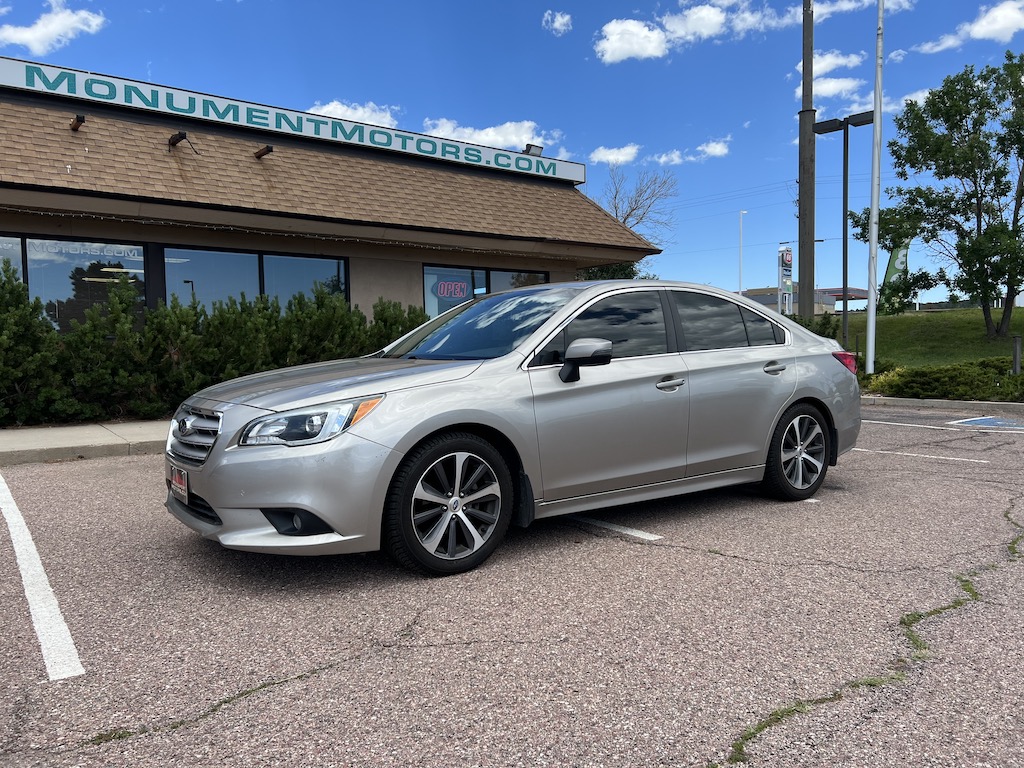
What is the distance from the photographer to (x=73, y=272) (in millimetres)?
12273

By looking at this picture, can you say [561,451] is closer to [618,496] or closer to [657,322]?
[618,496]

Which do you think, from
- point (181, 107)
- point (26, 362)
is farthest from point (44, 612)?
Result: point (181, 107)

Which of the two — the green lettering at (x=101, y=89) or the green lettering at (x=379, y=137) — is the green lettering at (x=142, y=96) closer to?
the green lettering at (x=101, y=89)

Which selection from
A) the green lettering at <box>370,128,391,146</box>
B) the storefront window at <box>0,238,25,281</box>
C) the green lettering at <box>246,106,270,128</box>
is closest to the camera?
the storefront window at <box>0,238,25,281</box>

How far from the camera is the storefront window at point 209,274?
517 inches

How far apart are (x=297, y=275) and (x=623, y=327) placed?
35.6ft

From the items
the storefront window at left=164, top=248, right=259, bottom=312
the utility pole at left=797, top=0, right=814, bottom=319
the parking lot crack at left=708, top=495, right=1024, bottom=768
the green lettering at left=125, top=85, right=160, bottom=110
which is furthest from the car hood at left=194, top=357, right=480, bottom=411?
the utility pole at left=797, top=0, right=814, bottom=319

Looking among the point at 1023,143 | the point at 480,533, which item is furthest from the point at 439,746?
the point at 1023,143

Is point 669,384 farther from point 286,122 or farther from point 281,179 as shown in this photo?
point 286,122

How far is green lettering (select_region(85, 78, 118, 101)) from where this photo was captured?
12.3 metres

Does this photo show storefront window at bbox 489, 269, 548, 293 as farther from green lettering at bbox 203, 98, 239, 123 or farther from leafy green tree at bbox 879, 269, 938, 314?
leafy green tree at bbox 879, 269, 938, 314

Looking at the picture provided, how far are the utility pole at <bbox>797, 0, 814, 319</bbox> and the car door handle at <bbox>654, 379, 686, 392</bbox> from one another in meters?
13.0

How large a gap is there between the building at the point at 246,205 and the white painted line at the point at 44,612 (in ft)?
24.7

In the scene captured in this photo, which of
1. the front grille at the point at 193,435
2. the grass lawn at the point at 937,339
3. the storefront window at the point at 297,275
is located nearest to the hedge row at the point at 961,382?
the grass lawn at the point at 937,339
